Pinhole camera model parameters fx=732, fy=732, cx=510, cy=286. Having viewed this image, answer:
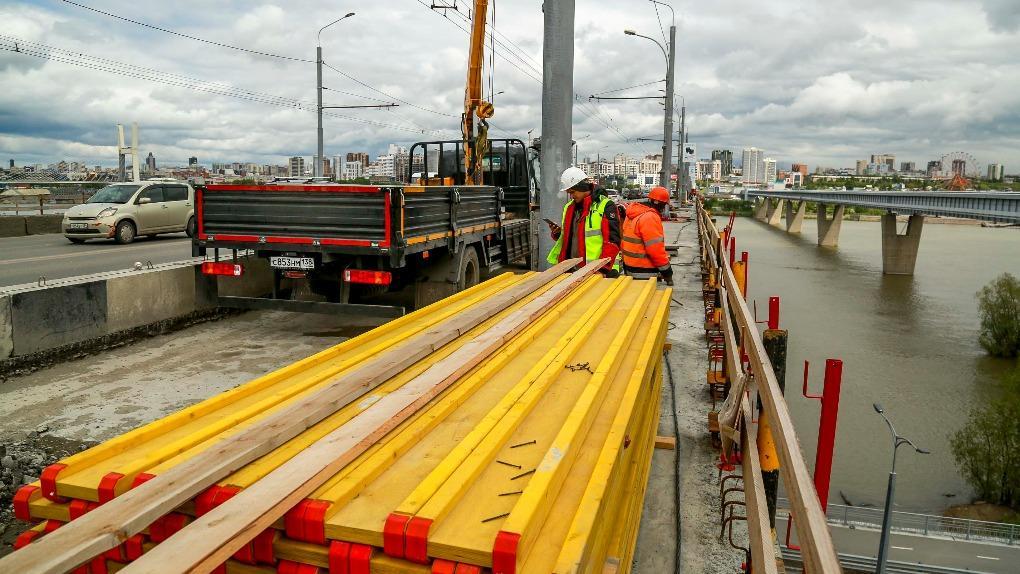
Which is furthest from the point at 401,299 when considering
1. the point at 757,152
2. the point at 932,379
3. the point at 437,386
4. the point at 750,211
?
the point at 757,152

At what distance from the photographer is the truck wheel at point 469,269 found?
10.0m

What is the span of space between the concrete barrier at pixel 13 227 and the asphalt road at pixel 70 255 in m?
0.81

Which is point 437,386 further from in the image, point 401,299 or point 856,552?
point 856,552

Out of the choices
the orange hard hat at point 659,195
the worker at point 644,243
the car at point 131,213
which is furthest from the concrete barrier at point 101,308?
the car at point 131,213

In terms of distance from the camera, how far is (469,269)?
10.7m

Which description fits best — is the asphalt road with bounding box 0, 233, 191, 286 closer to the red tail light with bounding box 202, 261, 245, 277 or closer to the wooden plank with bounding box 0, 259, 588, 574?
the red tail light with bounding box 202, 261, 245, 277

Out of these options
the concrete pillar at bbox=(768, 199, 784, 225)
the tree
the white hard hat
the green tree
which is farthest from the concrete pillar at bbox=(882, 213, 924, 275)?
the concrete pillar at bbox=(768, 199, 784, 225)

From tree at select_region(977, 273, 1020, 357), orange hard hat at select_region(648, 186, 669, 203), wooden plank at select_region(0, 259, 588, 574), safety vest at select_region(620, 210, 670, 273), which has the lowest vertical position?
tree at select_region(977, 273, 1020, 357)

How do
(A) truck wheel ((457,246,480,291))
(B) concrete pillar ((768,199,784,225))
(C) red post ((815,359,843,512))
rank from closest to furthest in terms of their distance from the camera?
(C) red post ((815,359,843,512))
(A) truck wheel ((457,246,480,291))
(B) concrete pillar ((768,199,784,225))

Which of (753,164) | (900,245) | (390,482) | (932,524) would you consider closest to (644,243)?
(390,482)

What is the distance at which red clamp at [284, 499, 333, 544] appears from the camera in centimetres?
195

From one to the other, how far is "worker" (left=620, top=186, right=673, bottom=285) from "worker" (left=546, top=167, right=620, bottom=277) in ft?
1.06

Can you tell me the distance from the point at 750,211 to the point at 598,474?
4512 inches

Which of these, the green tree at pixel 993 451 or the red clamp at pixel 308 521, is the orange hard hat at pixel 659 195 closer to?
the red clamp at pixel 308 521
